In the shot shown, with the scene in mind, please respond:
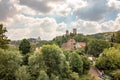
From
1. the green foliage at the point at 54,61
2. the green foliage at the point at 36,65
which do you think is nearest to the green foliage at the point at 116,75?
the green foliage at the point at 54,61

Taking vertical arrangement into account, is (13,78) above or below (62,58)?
below

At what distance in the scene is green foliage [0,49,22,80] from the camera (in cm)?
4959

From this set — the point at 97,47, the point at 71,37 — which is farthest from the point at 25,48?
the point at 71,37

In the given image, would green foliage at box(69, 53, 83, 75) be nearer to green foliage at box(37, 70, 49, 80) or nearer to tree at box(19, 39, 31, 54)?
tree at box(19, 39, 31, 54)

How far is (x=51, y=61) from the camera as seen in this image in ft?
169

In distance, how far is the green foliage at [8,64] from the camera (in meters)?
49.6

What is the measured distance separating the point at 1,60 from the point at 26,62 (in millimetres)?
9288

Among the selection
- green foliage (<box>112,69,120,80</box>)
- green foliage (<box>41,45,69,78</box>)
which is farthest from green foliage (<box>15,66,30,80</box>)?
green foliage (<box>112,69,120,80</box>)

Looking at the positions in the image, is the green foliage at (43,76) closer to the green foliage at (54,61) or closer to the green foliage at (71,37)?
the green foliage at (54,61)

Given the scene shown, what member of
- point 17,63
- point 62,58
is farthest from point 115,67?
point 17,63

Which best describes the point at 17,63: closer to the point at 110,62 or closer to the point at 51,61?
the point at 51,61

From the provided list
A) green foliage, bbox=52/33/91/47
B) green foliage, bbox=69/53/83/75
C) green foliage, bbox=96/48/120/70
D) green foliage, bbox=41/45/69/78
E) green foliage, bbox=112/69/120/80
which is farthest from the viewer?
green foliage, bbox=52/33/91/47

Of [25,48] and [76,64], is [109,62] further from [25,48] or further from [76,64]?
[25,48]

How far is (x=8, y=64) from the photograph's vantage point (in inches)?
1969
